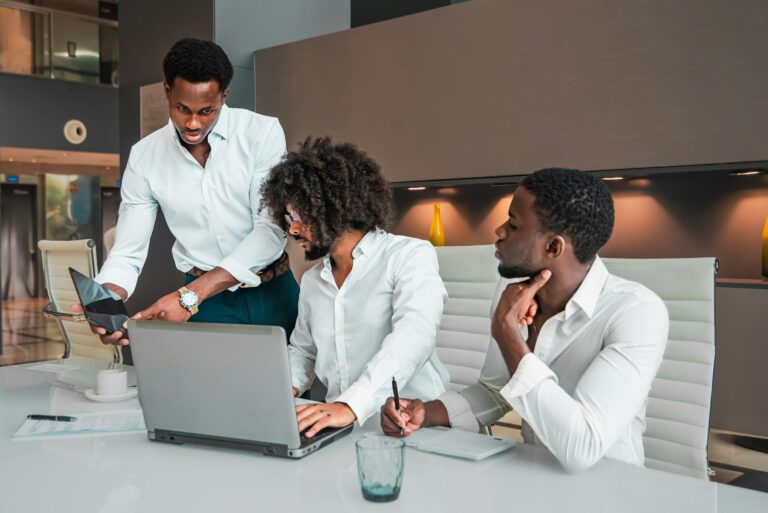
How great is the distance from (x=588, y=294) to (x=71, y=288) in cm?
297

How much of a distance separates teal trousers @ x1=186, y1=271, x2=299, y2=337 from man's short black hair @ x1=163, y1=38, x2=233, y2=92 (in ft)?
2.00

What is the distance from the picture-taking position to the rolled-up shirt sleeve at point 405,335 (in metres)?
1.47

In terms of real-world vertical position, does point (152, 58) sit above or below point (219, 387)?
above

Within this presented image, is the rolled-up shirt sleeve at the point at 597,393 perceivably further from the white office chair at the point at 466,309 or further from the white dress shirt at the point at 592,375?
the white office chair at the point at 466,309

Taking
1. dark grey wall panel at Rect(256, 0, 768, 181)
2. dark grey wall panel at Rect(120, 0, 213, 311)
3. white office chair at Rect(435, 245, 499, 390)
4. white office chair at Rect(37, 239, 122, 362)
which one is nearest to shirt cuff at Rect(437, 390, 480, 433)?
white office chair at Rect(435, 245, 499, 390)

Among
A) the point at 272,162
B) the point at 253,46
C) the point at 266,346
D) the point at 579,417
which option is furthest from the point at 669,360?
the point at 253,46

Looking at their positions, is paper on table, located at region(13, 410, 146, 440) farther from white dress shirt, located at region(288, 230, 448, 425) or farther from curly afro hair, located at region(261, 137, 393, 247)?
curly afro hair, located at region(261, 137, 393, 247)

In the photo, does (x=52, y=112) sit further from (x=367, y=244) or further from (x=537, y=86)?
(x=367, y=244)

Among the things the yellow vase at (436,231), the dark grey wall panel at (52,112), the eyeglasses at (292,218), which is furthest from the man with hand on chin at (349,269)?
the dark grey wall panel at (52,112)

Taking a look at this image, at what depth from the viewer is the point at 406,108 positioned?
12.1 ft

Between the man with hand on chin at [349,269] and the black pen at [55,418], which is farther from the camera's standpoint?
the man with hand on chin at [349,269]

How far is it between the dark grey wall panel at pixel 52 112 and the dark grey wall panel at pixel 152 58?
212 inches

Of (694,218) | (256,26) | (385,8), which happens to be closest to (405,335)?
(694,218)

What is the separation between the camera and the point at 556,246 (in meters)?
1.38
